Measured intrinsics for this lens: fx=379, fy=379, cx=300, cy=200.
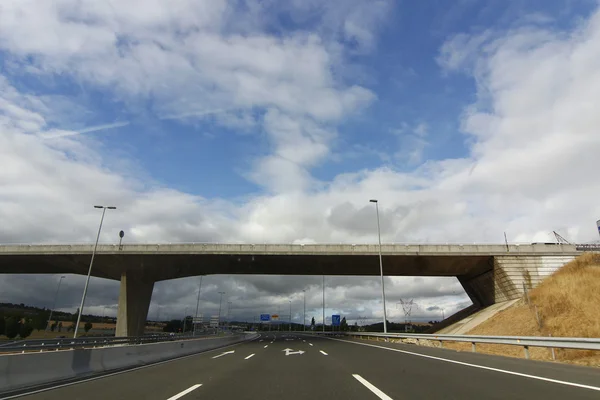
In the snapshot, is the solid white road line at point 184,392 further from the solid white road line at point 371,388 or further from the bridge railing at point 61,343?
the bridge railing at point 61,343

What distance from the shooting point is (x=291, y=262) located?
1927 inches

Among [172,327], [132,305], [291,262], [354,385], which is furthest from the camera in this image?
[172,327]

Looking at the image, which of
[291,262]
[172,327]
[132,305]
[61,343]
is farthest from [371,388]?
[172,327]

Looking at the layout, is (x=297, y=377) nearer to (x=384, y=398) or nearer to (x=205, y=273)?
(x=384, y=398)

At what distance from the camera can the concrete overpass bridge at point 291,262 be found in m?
40.5

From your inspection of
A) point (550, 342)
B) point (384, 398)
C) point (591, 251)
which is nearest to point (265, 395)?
point (384, 398)

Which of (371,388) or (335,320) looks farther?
(335,320)

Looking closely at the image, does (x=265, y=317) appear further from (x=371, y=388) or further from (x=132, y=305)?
(x=371, y=388)

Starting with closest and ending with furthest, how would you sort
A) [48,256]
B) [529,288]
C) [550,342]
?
[550,342] < [529,288] < [48,256]

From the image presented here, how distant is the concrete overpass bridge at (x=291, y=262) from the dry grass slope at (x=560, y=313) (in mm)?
3090

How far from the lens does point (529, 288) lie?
3891cm

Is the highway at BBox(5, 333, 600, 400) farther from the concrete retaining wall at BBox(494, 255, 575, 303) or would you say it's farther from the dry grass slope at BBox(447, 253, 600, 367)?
the concrete retaining wall at BBox(494, 255, 575, 303)

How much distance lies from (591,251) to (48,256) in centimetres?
6259

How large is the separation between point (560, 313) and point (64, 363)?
31928 millimetres
